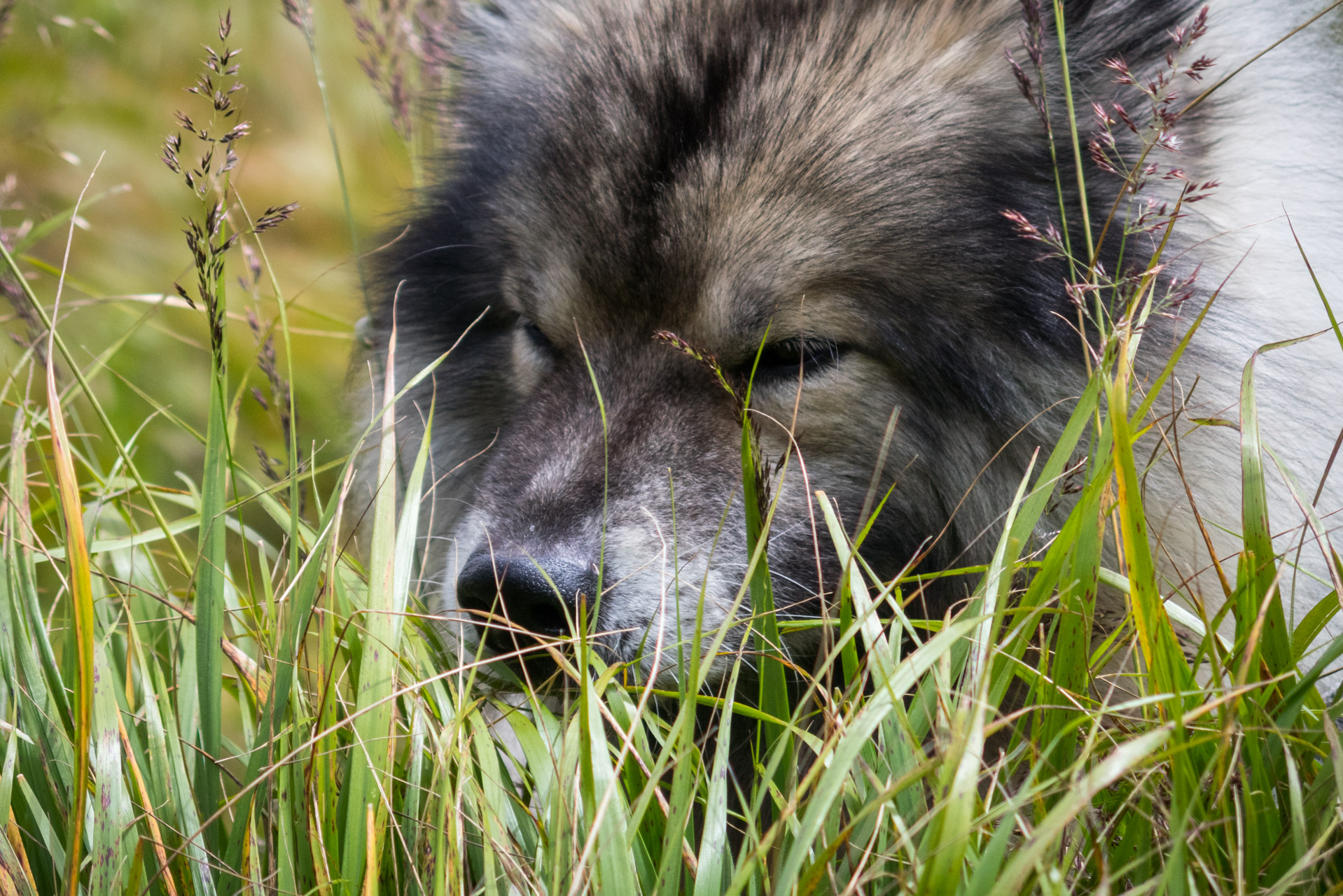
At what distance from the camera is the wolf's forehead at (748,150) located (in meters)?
1.78

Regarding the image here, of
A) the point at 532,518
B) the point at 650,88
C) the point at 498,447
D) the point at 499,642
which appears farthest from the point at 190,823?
the point at 650,88

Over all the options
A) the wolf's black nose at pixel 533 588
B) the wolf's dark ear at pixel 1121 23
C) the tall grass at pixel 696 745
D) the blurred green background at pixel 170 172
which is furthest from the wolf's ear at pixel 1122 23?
the blurred green background at pixel 170 172

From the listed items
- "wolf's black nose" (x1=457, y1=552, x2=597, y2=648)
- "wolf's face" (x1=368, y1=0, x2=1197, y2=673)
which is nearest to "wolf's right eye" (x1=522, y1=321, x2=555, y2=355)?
"wolf's face" (x1=368, y1=0, x2=1197, y2=673)

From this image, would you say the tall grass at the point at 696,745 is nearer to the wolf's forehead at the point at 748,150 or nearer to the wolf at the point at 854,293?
the wolf at the point at 854,293

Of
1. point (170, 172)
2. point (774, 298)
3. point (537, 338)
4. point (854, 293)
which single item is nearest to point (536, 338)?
point (537, 338)

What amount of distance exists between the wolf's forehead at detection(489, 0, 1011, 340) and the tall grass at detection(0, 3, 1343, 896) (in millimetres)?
364

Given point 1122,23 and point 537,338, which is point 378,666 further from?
point 1122,23

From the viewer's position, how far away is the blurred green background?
3.97 meters

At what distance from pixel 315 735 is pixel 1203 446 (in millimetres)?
1501

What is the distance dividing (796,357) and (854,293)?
0.49ft

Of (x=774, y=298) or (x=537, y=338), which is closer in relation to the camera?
(x=774, y=298)

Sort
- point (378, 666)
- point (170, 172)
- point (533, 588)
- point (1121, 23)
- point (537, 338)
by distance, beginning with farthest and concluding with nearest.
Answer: point (170, 172) → point (537, 338) → point (1121, 23) → point (533, 588) → point (378, 666)

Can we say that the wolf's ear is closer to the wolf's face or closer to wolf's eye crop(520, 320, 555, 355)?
the wolf's face

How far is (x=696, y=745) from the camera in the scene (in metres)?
1.32
